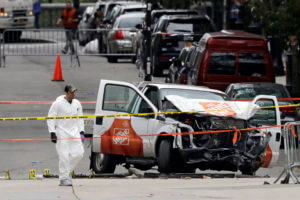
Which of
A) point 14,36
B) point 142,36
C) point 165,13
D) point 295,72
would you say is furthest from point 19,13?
point 295,72

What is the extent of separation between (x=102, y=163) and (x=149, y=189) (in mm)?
3031

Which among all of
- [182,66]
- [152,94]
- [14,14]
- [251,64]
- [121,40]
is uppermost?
[152,94]

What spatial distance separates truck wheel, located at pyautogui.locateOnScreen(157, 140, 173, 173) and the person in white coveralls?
1.59m

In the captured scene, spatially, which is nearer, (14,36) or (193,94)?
(193,94)

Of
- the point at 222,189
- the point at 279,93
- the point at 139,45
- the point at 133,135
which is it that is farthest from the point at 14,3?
the point at 222,189

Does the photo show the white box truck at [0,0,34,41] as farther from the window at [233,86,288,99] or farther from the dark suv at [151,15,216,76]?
the window at [233,86,288,99]

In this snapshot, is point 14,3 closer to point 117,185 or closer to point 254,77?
point 254,77

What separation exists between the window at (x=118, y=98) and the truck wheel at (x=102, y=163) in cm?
86

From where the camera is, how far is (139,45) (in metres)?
31.8

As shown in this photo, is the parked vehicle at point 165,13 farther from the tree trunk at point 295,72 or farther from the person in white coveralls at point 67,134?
the person in white coveralls at point 67,134

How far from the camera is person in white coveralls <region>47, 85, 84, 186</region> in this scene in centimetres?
1472

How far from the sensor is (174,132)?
15.9m

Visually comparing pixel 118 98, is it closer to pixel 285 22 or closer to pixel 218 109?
pixel 218 109

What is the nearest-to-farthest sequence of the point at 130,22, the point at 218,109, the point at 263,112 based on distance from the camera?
1. the point at 218,109
2. the point at 263,112
3. the point at 130,22
